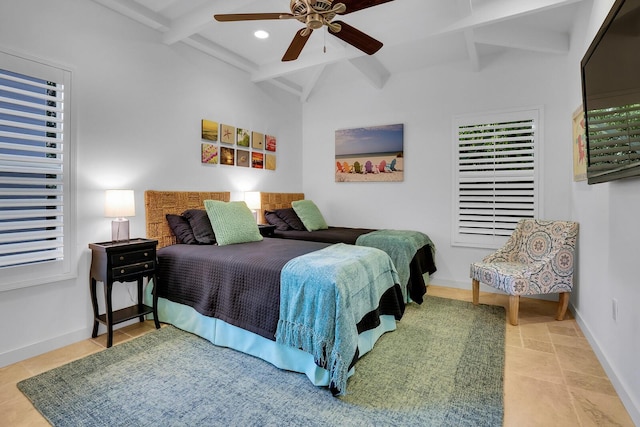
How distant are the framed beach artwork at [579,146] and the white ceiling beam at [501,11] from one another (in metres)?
0.93

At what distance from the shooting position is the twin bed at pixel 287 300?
1.96 meters

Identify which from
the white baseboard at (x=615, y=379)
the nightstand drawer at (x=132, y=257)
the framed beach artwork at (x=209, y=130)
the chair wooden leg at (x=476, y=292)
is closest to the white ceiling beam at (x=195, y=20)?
the framed beach artwork at (x=209, y=130)

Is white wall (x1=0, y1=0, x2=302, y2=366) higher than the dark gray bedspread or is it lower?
higher

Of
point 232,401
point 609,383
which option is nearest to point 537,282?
point 609,383

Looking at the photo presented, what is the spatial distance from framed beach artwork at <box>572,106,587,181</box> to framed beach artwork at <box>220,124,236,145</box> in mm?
3701

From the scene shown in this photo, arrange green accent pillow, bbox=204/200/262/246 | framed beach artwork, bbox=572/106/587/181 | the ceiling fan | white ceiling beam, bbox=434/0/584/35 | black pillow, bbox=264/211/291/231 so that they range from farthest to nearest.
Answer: black pillow, bbox=264/211/291/231 < green accent pillow, bbox=204/200/262/246 < framed beach artwork, bbox=572/106/587/181 < white ceiling beam, bbox=434/0/584/35 < the ceiling fan

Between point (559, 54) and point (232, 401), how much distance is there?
459cm

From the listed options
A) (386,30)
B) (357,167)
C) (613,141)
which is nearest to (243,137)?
(357,167)

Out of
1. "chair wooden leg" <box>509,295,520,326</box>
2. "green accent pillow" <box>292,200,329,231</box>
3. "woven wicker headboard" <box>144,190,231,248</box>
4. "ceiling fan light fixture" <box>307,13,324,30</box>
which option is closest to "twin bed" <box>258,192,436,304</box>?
"green accent pillow" <box>292,200,329,231</box>

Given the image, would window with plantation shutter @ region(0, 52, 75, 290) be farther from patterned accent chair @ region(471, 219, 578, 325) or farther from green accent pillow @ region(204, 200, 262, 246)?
patterned accent chair @ region(471, 219, 578, 325)

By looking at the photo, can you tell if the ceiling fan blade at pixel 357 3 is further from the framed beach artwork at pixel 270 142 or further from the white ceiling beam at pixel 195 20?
the framed beach artwork at pixel 270 142

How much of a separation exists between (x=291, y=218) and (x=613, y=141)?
3517mm

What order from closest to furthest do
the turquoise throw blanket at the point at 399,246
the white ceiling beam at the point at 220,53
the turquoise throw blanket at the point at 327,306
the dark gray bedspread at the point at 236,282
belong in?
the turquoise throw blanket at the point at 327,306, the dark gray bedspread at the point at 236,282, the turquoise throw blanket at the point at 399,246, the white ceiling beam at the point at 220,53

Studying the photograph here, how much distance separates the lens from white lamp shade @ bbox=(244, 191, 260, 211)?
14.3ft
